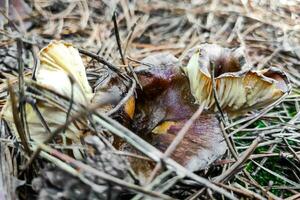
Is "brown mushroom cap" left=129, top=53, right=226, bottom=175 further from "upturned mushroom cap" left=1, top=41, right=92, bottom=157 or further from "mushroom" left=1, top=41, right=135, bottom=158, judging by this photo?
"upturned mushroom cap" left=1, top=41, right=92, bottom=157

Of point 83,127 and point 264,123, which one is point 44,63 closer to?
point 83,127

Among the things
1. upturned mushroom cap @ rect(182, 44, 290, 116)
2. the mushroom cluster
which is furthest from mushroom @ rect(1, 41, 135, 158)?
upturned mushroom cap @ rect(182, 44, 290, 116)

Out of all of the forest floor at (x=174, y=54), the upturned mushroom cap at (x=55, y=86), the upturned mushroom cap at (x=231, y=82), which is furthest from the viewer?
the upturned mushroom cap at (x=231, y=82)

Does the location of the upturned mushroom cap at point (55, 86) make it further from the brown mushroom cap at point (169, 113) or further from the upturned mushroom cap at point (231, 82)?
the upturned mushroom cap at point (231, 82)

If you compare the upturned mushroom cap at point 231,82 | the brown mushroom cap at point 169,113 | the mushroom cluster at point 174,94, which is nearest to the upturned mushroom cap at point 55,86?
the mushroom cluster at point 174,94

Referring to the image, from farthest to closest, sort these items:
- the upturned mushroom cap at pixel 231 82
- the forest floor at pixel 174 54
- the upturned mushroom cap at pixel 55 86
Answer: the upturned mushroom cap at pixel 231 82 → the upturned mushroom cap at pixel 55 86 → the forest floor at pixel 174 54

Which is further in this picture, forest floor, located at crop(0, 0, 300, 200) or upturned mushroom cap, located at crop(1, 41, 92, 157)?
upturned mushroom cap, located at crop(1, 41, 92, 157)

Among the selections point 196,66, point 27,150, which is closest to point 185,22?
point 196,66

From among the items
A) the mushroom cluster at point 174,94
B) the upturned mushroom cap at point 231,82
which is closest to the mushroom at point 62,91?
the mushroom cluster at point 174,94

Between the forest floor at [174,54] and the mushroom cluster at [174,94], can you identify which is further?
the mushroom cluster at [174,94]
